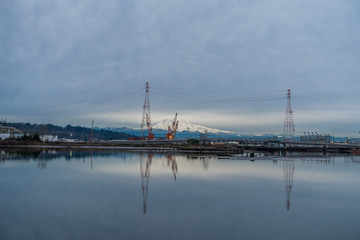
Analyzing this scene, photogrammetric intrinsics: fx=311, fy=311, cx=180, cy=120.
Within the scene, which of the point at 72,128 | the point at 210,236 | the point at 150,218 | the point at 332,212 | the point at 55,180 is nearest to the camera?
the point at 210,236

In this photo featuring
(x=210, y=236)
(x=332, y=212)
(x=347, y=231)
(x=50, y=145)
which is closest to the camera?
(x=210, y=236)

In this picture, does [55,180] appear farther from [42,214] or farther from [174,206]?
[174,206]

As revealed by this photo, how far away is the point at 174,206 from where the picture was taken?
9.53m

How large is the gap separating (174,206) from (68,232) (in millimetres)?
3540

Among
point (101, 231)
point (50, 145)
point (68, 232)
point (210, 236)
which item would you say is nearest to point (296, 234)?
point (210, 236)

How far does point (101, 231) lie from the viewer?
6.92 metres

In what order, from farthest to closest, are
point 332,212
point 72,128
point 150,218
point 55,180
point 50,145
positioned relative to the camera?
point 72,128, point 50,145, point 55,180, point 332,212, point 150,218

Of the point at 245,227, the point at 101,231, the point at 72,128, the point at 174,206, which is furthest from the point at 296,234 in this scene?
the point at 72,128

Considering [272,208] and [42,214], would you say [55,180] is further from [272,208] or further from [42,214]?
[272,208]

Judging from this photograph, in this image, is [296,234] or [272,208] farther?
[272,208]

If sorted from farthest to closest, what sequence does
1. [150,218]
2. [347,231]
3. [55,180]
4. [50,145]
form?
[50,145] → [55,180] → [150,218] → [347,231]

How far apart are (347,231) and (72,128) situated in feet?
568

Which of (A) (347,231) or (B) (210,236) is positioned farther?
(A) (347,231)

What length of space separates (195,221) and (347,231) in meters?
3.65
